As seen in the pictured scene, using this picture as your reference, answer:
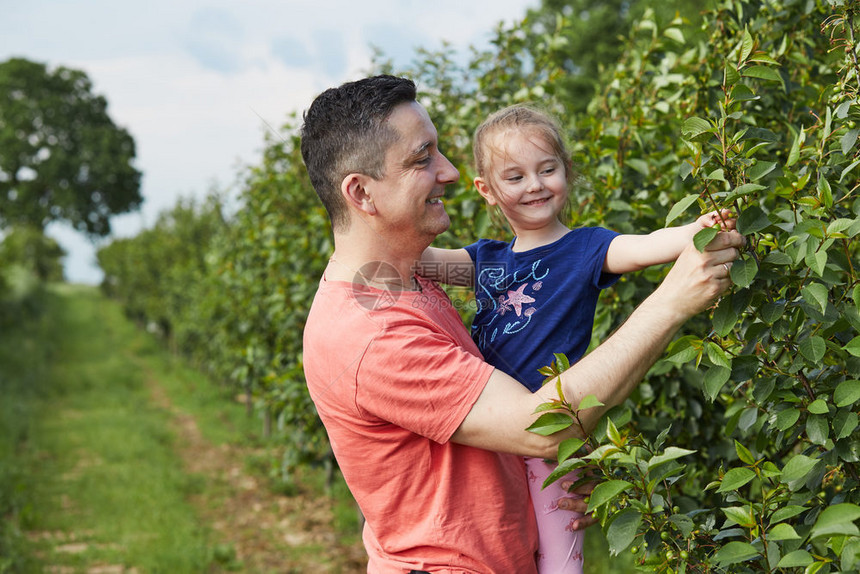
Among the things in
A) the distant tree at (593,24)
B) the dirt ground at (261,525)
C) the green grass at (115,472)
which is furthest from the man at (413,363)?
the distant tree at (593,24)

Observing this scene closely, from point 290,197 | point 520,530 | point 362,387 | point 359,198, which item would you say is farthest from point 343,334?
point 290,197

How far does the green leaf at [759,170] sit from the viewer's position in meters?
1.38

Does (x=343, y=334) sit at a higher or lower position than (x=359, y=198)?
lower

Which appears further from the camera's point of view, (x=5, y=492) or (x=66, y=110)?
(x=66, y=110)

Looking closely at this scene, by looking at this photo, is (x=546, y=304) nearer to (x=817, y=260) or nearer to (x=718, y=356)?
(x=718, y=356)

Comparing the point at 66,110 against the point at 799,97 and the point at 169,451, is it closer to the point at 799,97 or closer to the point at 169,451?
the point at 169,451

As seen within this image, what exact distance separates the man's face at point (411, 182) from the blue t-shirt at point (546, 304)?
0.29 m

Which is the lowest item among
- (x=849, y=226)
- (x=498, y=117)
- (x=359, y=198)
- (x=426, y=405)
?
(x=426, y=405)

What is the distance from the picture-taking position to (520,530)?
180 centimetres

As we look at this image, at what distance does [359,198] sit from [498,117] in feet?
1.79

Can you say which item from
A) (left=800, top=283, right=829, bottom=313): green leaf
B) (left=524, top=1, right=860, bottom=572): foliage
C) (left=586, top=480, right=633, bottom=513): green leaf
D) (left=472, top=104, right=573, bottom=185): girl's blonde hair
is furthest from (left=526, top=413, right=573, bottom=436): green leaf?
(left=472, top=104, right=573, bottom=185): girl's blonde hair

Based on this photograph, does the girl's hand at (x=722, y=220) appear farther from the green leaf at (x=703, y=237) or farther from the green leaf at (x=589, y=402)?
Answer: the green leaf at (x=589, y=402)

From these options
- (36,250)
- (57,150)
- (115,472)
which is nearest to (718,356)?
(115,472)

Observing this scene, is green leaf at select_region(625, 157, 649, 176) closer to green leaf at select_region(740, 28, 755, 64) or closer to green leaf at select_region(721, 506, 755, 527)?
green leaf at select_region(740, 28, 755, 64)
